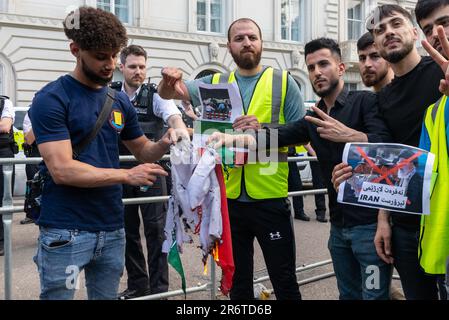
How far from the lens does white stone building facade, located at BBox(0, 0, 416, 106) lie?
48.8 ft

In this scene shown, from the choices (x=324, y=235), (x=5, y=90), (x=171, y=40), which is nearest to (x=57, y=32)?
(x=5, y=90)

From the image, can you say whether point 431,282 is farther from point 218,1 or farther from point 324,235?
point 218,1

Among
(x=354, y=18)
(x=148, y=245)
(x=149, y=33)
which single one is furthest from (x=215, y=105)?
(x=354, y=18)

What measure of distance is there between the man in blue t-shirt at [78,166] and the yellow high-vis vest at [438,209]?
128 centimetres

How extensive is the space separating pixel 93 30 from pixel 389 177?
1.57m

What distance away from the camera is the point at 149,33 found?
16.9 metres

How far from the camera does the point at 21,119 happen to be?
9336 millimetres

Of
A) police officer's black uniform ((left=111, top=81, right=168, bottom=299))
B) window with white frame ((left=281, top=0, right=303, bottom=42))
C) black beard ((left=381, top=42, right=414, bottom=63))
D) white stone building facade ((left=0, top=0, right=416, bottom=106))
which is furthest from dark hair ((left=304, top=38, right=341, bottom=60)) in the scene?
window with white frame ((left=281, top=0, right=303, bottom=42))

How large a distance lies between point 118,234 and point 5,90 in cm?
1395

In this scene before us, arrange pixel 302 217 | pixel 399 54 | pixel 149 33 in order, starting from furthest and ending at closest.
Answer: pixel 149 33 → pixel 302 217 → pixel 399 54

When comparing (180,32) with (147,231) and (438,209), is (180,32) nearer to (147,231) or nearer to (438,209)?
(147,231)

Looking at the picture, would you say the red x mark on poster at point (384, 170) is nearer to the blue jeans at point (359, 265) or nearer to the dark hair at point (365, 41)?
the blue jeans at point (359, 265)

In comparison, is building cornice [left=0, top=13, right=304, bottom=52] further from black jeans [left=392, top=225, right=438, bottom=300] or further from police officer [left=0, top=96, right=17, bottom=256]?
black jeans [left=392, top=225, right=438, bottom=300]

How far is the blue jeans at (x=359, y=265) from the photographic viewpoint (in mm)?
2643
